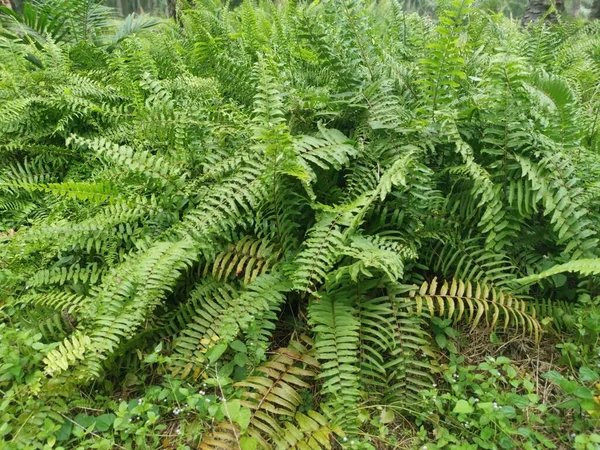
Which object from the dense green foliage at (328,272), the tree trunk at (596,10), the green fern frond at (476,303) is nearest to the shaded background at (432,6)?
the tree trunk at (596,10)

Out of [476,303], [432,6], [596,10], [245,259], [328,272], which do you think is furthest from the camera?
[432,6]

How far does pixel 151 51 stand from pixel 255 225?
7.80 ft

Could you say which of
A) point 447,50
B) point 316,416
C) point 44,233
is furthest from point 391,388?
point 44,233

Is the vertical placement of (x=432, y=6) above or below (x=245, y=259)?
above

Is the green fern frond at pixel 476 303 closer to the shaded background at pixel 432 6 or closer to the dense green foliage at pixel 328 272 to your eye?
the dense green foliage at pixel 328 272

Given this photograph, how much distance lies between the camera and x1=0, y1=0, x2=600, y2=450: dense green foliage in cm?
169

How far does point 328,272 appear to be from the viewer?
6.12 ft

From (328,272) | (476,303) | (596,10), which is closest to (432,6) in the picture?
(596,10)

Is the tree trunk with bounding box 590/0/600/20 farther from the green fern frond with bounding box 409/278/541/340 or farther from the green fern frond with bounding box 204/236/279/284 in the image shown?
the green fern frond with bounding box 204/236/279/284

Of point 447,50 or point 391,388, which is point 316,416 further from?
point 447,50

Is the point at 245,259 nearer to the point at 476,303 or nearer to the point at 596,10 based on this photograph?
the point at 476,303

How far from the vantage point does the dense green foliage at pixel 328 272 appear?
169 centimetres

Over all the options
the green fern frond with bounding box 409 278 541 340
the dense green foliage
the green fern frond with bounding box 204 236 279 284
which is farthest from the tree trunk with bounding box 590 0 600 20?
the green fern frond with bounding box 204 236 279 284

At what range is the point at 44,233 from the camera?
2189mm
